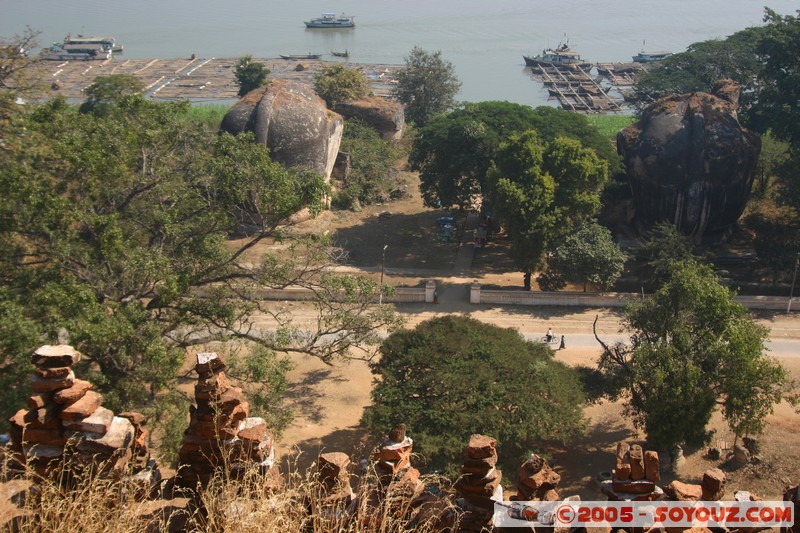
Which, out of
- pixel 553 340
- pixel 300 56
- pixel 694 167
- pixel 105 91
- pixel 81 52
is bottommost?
pixel 553 340

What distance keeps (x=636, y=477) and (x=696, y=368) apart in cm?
997

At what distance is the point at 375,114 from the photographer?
54.2 meters

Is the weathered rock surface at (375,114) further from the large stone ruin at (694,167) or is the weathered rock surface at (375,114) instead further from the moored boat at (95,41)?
the moored boat at (95,41)

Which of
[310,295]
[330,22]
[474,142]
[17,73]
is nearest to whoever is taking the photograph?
[17,73]

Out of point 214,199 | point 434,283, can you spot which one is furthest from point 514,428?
point 434,283

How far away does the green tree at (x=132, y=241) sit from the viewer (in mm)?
18781

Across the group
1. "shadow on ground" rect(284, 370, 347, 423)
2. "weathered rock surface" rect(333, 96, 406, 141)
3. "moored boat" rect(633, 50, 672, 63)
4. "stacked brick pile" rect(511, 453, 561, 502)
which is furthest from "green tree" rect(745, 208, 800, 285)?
"moored boat" rect(633, 50, 672, 63)

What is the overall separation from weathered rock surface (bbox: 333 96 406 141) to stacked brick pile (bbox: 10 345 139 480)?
43.9 meters

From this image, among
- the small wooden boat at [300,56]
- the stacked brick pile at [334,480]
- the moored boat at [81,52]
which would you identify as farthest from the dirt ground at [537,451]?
the moored boat at [81,52]

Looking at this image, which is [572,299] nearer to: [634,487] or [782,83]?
[782,83]

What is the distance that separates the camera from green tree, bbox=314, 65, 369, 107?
56.3 metres

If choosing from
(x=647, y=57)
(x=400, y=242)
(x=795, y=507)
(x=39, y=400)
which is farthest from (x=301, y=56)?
(x=795, y=507)

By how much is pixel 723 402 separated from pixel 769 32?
82.7 feet

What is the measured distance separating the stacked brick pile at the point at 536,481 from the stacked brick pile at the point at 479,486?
39cm
